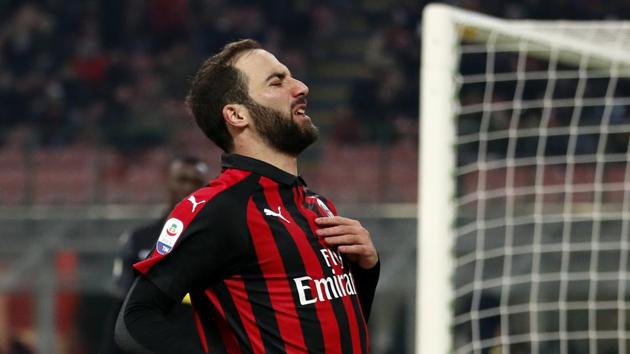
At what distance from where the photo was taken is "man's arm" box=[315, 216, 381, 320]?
272cm

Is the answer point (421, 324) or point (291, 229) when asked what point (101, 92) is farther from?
point (291, 229)

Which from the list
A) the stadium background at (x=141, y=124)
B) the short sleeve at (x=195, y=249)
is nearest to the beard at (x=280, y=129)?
the short sleeve at (x=195, y=249)

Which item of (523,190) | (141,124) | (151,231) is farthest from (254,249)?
(141,124)

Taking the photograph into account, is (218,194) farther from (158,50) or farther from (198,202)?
(158,50)

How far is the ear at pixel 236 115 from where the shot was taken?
8.93 feet

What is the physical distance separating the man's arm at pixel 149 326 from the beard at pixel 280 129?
389 mm

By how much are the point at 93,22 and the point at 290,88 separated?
1186cm

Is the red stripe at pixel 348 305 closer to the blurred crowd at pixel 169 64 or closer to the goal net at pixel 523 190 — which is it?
the goal net at pixel 523 190

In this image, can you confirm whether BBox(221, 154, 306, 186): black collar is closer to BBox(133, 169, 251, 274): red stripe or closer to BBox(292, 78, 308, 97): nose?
BBox(133, 169, 251, 274): red stripe

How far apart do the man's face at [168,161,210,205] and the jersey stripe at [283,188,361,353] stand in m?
2.63

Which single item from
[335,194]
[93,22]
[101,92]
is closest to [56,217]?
[335,194]

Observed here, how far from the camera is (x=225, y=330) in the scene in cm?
262

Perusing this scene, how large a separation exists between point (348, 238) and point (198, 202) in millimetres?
326

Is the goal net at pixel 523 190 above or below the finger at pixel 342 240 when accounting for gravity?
above
